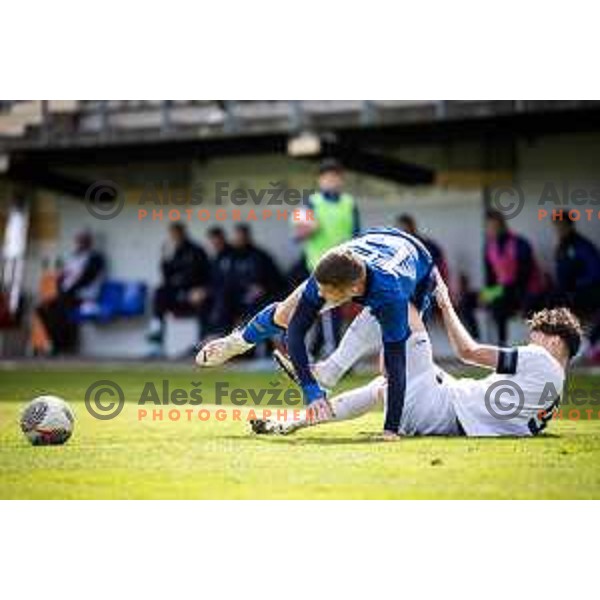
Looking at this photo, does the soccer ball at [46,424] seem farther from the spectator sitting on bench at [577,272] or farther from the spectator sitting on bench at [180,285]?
the spectator sitting on bench at [577,272]

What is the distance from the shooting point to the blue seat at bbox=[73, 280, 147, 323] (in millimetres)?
10484

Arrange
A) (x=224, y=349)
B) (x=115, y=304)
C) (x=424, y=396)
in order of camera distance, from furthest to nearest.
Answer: (x=115, y=304)
(x=224, y=349)
(x=424, y=396)

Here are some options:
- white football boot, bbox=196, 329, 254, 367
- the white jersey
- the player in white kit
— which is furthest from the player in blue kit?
white football boot, bbox=196, 329, 254, 367

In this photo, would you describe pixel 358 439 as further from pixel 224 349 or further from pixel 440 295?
pixel 224 349

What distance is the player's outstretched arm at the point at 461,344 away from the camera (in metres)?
6.39

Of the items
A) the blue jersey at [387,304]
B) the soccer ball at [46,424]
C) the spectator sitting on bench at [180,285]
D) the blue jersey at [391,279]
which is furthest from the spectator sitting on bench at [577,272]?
the soccer ball at [46,424]

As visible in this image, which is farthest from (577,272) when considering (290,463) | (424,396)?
A: (290,463)

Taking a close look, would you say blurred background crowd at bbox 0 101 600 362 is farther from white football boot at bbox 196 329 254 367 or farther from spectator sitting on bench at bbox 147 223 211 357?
white football boot at bbox 196 329 254 367

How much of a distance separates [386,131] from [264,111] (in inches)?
33.4

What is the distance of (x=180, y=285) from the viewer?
990 cm

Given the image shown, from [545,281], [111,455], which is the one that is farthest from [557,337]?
[111,455]

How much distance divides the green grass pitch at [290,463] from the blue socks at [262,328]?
445 mm

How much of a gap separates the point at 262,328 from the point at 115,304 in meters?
4.09
